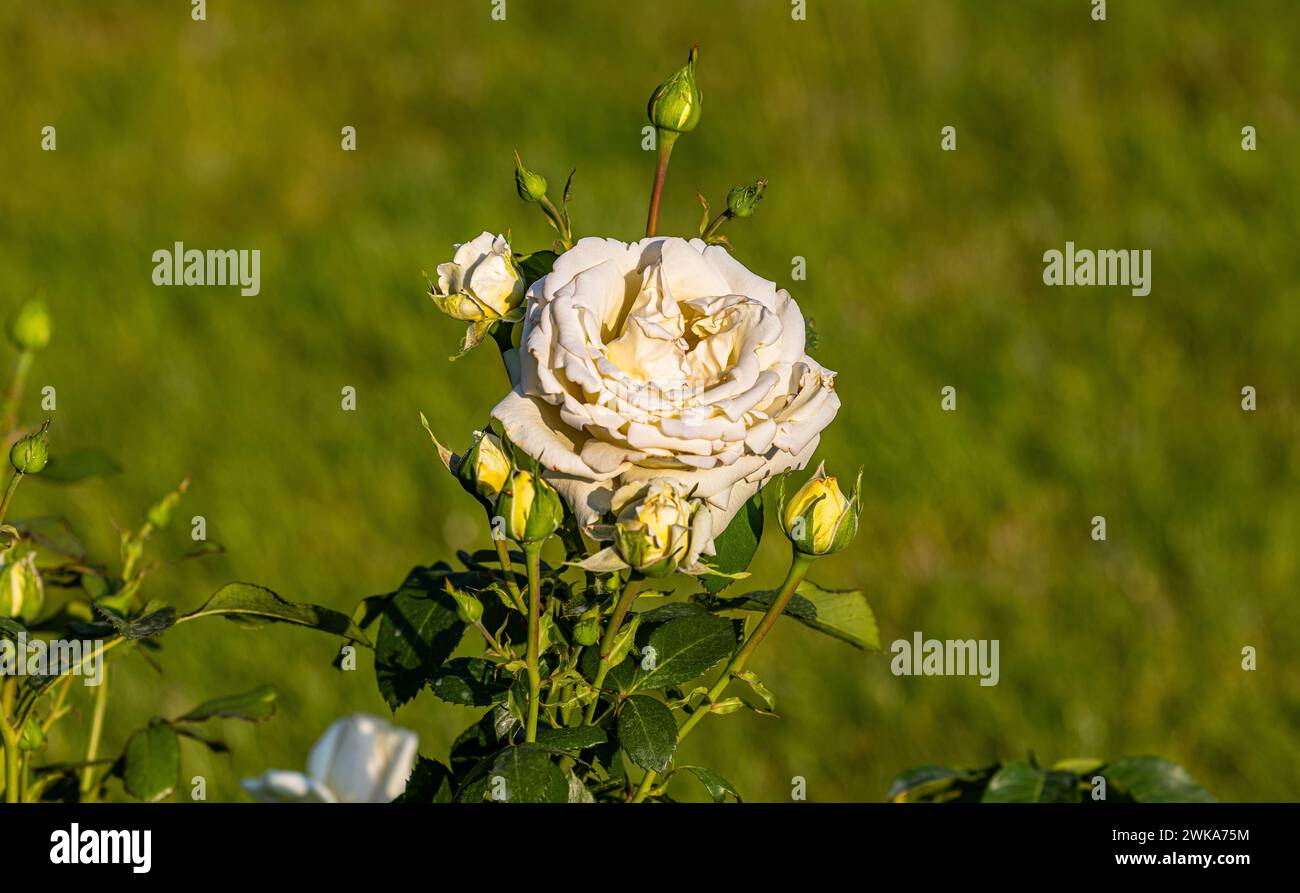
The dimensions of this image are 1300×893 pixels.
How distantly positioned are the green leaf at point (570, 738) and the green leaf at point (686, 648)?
0.18 ft

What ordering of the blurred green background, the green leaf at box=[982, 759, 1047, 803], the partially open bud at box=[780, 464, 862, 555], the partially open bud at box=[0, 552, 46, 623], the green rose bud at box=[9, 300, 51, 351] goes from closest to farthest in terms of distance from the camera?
the partially open bud at box=[780, 464, 862, 555] → the partially open bud at box=[0, 552, 46, 623] → the green leaf at box=[982, 759, 1047, 803] → the green rose bud at box=[9, 300, 51, 351] → the blurred green background

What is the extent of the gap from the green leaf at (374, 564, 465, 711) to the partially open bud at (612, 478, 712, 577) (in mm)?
193

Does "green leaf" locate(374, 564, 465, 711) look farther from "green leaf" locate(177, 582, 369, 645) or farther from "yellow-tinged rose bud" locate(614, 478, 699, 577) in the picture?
"yellow-tinged rose bud" locate(614, 478, 699, 577)

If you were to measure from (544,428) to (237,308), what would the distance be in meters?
2.83

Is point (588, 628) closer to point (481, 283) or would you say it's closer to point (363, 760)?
point (481, 283)

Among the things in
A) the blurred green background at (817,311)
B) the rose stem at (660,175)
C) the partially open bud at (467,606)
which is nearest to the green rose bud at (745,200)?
the rose stem at (660,175)

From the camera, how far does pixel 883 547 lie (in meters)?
2.86

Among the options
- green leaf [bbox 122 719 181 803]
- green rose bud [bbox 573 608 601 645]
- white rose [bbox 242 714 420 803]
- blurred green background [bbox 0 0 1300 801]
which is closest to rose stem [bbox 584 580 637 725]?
green rose bud [bbox 573 608 601 645]

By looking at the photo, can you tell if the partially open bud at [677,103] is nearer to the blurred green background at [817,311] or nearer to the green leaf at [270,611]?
the green leaf at [270,611]

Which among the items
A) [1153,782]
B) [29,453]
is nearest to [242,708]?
[29,453]

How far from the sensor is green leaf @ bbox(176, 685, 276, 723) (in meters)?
1.17

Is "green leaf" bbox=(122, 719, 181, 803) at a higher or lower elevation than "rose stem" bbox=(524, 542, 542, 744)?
lower

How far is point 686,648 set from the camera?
0.95 metres
